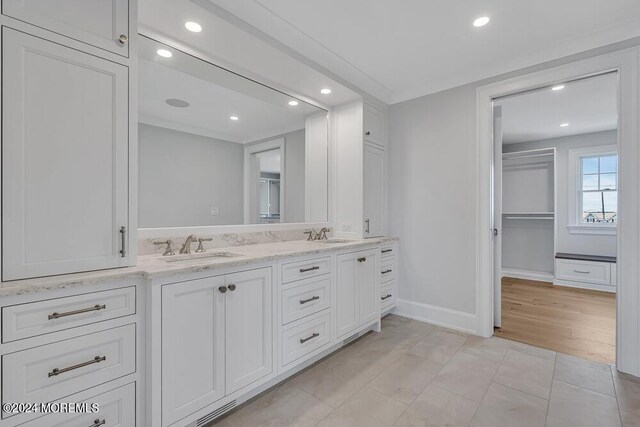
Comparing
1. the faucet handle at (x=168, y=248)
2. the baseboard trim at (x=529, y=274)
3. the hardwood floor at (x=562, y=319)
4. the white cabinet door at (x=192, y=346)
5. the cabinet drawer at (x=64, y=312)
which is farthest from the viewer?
the baseboard trim at (x=529, y=274)

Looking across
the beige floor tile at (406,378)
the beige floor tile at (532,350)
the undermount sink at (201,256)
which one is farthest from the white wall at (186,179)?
the beige floor tile at (532,350)

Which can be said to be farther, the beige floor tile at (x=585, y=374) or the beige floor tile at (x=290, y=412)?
the beige floor tile at (x=585, y=374)

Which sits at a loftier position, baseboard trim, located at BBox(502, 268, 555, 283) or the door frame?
the door frame

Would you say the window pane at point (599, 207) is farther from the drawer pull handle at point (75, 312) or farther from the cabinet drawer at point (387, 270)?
the drawer pull handle at point (75, 312)

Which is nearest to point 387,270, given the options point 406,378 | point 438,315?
point 438,315

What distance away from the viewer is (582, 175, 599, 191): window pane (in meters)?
4.90

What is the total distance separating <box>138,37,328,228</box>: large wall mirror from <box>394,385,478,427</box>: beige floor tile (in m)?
1.82

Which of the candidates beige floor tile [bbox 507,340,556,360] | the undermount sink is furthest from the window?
the undermount sink

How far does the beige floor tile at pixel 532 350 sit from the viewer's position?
2.49 meters

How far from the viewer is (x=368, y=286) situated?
111 inches

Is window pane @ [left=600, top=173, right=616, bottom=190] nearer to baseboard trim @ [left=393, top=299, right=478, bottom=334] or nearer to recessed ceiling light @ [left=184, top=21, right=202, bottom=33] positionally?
baseboard trim @ [left=393, top=299, right=478, bottom=334]

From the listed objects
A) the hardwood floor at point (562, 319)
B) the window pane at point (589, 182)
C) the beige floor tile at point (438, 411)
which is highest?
the window pane at point (589, 182)

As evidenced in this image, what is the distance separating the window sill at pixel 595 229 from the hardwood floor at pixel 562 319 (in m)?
0.98

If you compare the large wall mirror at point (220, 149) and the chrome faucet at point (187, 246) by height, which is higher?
the large wall mirror at point (220, 149)
